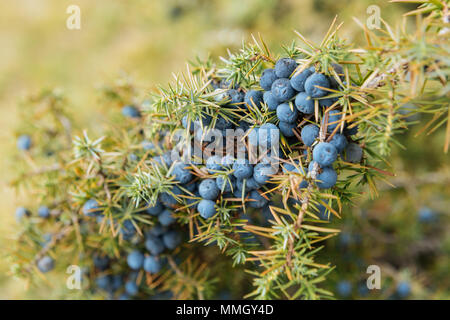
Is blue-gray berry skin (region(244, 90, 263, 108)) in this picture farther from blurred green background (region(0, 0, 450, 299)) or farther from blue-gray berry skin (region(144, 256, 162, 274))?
blurred green background (region(0, 0, 450, 299))

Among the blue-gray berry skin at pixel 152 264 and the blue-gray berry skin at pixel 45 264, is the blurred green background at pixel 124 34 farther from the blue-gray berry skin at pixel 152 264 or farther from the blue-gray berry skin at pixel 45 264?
the blue-gray berry skin at pixel 152 264

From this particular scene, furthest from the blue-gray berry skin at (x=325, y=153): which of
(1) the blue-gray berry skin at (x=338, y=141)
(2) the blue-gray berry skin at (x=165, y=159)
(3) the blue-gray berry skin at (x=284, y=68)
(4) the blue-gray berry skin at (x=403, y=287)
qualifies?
(4) the blue-gray berry skin at (x=403, y=287)

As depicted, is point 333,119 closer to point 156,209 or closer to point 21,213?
point 156,209

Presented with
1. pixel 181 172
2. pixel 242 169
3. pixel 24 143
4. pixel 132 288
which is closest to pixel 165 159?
pixel 181 172

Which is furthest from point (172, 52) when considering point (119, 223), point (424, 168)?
point (119, 223)
